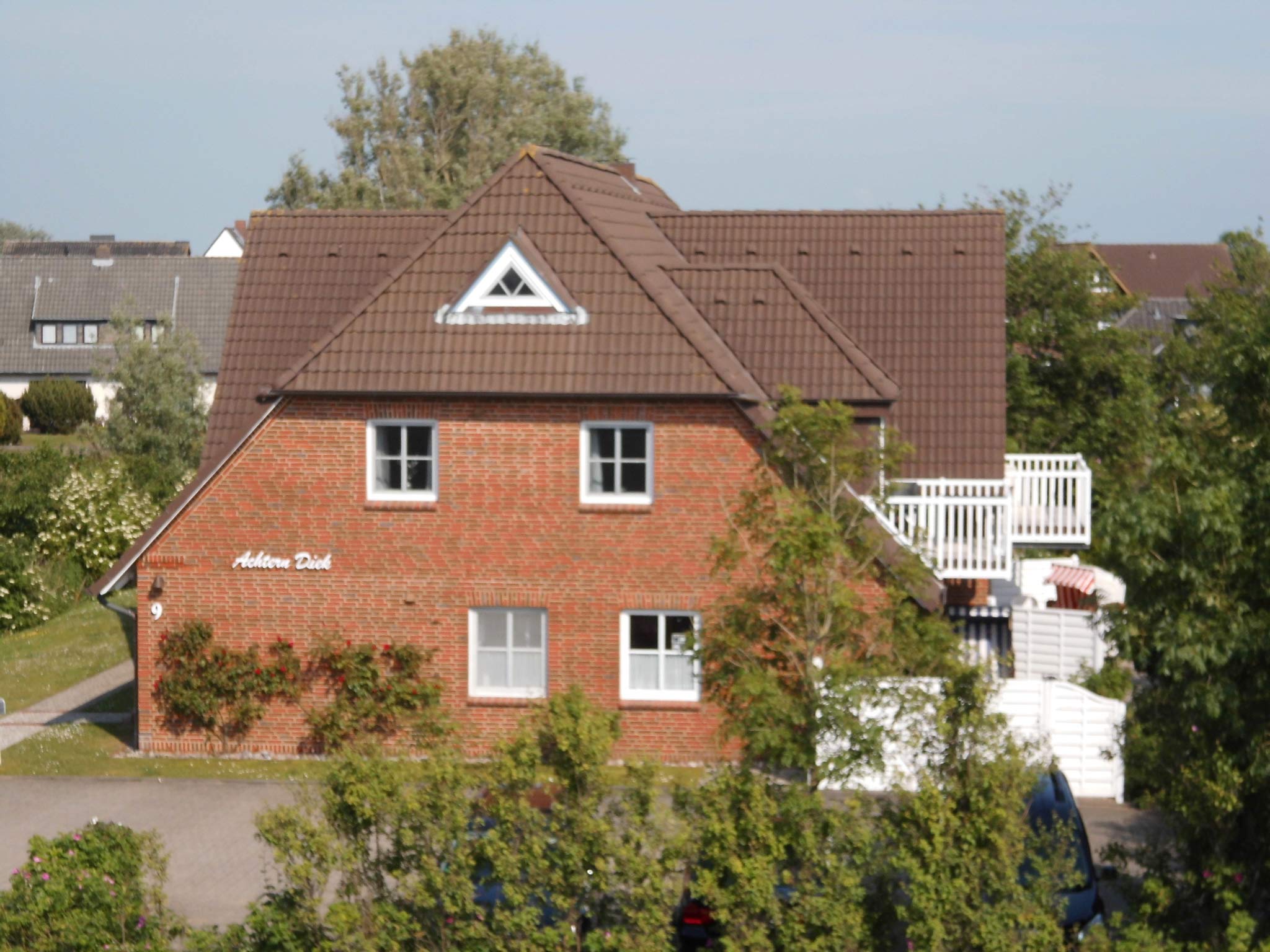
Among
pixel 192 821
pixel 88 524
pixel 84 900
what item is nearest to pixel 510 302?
pixel 192 821

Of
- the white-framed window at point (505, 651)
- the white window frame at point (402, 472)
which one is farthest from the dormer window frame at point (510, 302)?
the white-framed window at point (505, 651)

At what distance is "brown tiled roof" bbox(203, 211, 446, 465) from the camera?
2283 cm

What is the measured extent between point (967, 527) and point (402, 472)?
7.12 m

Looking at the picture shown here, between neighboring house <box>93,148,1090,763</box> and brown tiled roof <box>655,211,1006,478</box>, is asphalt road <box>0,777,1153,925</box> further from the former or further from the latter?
brown tiled roof <box>655,211,1006,478</box>

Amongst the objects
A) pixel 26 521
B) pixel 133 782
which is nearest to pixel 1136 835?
pixel 133 782

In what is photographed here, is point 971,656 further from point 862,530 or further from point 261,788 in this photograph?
point 261,788

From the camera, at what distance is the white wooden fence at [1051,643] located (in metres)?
23.4

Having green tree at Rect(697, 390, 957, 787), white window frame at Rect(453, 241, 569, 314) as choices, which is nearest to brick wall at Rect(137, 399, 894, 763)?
white window frame at Rect(453, 241, 569, 314)

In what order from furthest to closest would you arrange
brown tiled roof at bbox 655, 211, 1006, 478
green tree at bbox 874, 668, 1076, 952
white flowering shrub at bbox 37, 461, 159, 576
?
1. white flowering shrub at bbox 37, 461, 159, 576
2. brown tiled roof at bbox 655, 211, 1006, 478
3. green tree at bbox 874, 668, 1076, 952

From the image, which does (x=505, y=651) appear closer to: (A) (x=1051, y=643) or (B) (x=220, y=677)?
(B) (x=220, y=677)

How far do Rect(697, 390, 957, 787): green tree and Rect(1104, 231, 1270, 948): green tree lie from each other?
1466mm

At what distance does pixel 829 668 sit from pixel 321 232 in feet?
50.4

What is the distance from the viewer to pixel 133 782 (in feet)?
66.1

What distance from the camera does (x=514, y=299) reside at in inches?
818
